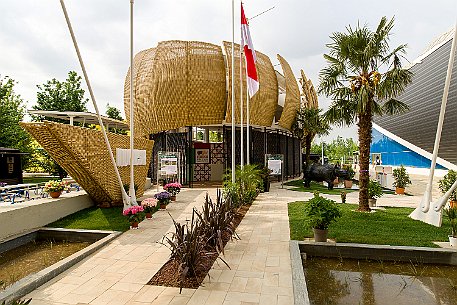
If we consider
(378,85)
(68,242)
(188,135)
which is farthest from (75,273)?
(188,135)

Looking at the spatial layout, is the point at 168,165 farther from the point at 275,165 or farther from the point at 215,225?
the point at 215,225

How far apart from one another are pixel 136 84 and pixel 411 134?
1148 inches

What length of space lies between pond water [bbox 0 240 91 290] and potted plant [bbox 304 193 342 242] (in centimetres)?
608

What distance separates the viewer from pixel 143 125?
20453 mm

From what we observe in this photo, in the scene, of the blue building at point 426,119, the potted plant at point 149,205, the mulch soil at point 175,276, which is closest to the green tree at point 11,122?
the potted plant at point 149,205

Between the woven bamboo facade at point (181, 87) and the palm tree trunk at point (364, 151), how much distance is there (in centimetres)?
1101

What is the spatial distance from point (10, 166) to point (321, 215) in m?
18.6

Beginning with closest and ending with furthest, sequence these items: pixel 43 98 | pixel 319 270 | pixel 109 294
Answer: pixel 109 294 → pixel 319 270 → pixel 43 98

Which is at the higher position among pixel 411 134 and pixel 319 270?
pixel 411 134

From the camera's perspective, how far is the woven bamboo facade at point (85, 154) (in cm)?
874

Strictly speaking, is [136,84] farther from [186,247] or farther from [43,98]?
[186,247]

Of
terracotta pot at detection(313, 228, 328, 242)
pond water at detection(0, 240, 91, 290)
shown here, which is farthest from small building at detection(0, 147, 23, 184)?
terracotta pot at detection(313, 228, 328, 242)

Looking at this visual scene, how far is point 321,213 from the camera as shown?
6.81m

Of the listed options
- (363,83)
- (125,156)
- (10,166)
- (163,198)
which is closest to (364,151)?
(363,83)
